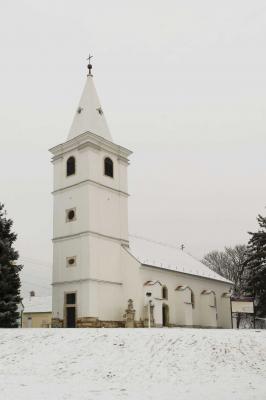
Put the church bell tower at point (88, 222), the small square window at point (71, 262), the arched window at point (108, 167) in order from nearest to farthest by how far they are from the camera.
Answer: the church bell tower at point (88, 222), the small square window at point (71, 262), the arched window at point (108, 167)

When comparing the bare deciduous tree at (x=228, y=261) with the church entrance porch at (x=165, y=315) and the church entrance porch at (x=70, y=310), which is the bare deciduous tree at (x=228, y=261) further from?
the church entrance porch at (x=70, y=310)

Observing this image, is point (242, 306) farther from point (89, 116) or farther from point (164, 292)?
point (89, 116)

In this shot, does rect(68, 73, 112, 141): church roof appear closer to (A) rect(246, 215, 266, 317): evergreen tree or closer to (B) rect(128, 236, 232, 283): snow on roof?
(B) rect(128, 236, 232, 283): snow on roof

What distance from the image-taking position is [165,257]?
48.0 meters

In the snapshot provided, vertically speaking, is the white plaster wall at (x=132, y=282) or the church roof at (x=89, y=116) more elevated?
the church roof at (x=89, y=116)

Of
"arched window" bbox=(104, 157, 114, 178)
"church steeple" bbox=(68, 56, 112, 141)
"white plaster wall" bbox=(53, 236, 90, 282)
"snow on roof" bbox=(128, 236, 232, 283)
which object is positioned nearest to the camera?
"white plaster wall" bbox=(53, 236, 90, 282)

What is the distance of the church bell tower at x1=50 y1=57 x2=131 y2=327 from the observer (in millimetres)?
37906

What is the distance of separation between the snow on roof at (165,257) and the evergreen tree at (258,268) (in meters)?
4.86

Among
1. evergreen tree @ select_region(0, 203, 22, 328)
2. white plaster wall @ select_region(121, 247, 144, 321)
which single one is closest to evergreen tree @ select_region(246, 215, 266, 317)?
white plaster wall @ select_region(121, 247, 144, 321)

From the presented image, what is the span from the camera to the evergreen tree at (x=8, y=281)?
33.6m
